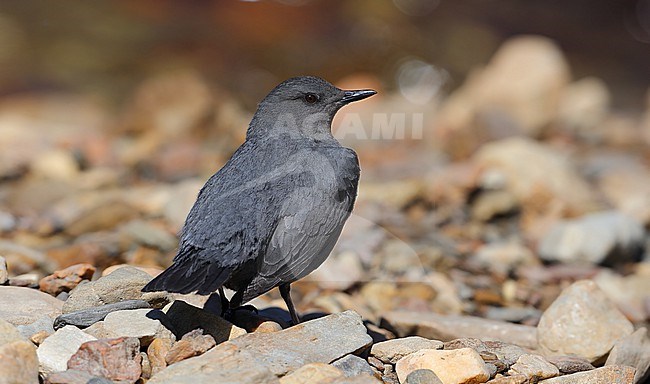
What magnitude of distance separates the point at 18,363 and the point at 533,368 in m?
2.35

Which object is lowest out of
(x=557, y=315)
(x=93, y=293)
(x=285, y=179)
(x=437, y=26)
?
(x=557, y=315)

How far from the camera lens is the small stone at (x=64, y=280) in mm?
4645

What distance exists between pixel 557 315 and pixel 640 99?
11.5m

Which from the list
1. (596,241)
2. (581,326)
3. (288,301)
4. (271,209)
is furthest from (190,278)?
(596,241)

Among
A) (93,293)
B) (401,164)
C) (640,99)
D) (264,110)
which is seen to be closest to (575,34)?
(640,99)

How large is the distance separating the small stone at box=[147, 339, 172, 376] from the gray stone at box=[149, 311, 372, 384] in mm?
222

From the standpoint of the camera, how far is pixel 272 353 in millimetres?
3750

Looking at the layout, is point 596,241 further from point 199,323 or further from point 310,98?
point 199,323

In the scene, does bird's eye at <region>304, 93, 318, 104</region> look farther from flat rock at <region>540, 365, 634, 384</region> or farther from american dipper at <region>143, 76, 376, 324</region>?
flat rock at <region>540, 365, 634, 384</region>

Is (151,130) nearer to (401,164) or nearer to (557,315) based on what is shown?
(401,164)

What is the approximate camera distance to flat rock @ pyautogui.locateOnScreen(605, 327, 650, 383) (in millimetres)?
4504

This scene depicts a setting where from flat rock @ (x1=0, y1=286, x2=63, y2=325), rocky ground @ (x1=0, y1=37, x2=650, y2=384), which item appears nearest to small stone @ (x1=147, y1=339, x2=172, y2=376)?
rocky ground @ (x1=0, y1=37, x2=650, y2=384)

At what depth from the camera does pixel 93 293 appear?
4285 mm

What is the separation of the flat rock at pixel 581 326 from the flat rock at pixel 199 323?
180 cm
